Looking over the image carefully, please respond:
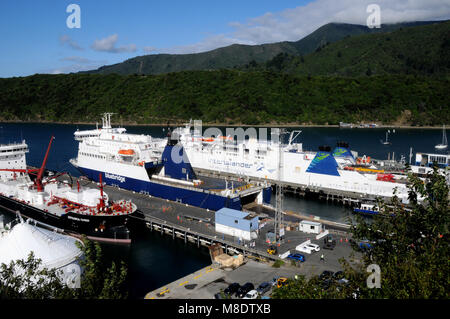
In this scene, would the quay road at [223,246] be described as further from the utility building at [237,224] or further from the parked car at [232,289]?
the parked car at [232,289]

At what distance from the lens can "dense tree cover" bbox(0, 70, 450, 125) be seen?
121m

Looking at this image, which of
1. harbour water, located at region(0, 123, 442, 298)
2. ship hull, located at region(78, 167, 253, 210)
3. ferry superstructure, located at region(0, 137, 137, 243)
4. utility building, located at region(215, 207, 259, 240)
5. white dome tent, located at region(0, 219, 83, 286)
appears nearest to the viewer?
white dome tent, located at region(0, 219, 83, 286)

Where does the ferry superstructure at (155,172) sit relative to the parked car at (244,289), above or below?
above

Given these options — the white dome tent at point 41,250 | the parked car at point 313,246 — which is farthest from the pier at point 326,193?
the white dome tent at point 41,250

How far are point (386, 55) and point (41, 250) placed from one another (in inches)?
7408

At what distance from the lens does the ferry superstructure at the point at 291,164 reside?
39.0 m

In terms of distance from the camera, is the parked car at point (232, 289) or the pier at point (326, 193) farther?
the pier at point (326, 193)

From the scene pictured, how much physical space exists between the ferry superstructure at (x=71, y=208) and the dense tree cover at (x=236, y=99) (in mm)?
91291

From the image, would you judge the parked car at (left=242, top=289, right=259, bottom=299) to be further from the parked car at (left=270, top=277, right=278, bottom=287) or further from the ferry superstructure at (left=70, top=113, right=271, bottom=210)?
the ferry superstructure at (left=70, top=113, right=271, bottom=210)

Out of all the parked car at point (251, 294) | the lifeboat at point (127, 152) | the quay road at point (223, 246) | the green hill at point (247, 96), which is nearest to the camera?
the parked car at point (251, 294)

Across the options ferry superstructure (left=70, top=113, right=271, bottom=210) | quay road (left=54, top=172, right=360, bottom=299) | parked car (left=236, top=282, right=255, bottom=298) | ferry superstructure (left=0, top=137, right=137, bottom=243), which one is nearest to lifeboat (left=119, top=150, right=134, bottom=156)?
ferry superstructure (left=70, top=113, right=271, bottom=210)

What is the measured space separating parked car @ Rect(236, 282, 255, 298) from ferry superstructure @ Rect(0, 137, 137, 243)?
12.3m

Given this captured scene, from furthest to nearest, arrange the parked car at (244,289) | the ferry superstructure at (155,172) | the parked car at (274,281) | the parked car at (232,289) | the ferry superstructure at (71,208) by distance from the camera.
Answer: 1. the ferry superstructure at (155,172)
2. the ferry superstructure at (71,208)
3. the parked car at (274,281)
4. the parked car at (232,289)
5. the parked car at (244,289)

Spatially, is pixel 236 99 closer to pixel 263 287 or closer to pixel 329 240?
pixel 329 240
